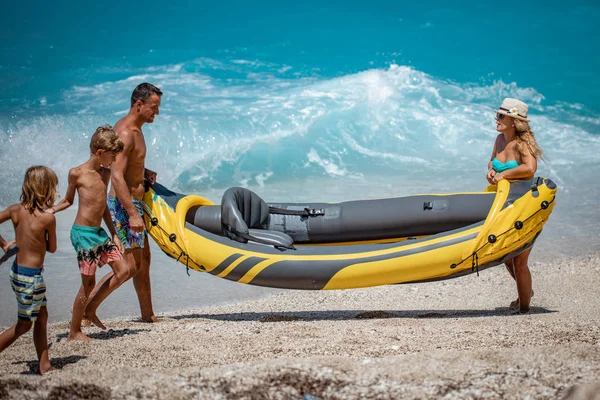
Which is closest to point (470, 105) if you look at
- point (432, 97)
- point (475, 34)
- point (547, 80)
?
point (432, 97)

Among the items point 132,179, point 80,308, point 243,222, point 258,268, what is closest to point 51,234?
point 80,308

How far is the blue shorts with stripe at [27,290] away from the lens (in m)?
3.48

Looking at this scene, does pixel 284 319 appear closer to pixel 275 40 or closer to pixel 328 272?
pixel 328 272

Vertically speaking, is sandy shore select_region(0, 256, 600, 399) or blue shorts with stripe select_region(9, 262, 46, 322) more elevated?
blue shorts with stripe select_region(9, 262, 46, 322)

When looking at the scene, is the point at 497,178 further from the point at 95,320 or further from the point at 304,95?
the point at 304,95

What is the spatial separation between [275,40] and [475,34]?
20.7 ft

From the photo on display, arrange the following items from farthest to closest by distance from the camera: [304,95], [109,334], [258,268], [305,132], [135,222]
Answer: [304,95] → [305,132] → [258,268] → [135,222] → [109,334]

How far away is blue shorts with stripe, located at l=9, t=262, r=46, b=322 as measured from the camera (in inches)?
137

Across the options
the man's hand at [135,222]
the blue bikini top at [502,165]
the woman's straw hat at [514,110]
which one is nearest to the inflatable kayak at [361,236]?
the blue bikini top at [502,165]

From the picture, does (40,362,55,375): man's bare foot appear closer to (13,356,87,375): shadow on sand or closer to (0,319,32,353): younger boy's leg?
(13,356,87,375): shadow on sand

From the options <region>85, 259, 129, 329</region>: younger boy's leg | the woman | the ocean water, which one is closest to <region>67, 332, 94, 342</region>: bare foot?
<region>85, 259, 129, 329</region>: younger boy's leg

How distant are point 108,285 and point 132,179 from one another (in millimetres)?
753

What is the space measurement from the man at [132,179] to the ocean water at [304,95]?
3.93 feet

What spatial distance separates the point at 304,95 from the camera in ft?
52.2
